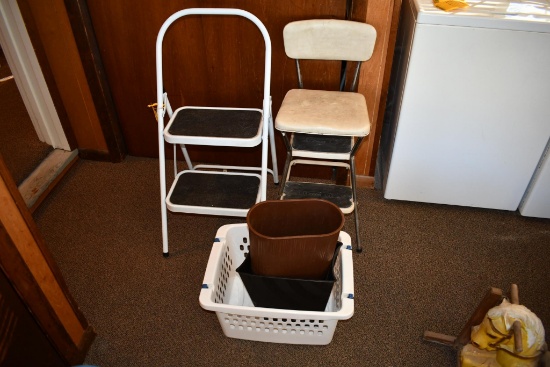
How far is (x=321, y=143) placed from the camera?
184 centimetres

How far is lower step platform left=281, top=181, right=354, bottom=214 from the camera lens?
6.07 ft

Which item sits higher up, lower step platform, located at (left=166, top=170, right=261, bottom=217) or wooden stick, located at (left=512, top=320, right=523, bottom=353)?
wooden stick, located at (left=512, top=320, right=523, bottom=353)

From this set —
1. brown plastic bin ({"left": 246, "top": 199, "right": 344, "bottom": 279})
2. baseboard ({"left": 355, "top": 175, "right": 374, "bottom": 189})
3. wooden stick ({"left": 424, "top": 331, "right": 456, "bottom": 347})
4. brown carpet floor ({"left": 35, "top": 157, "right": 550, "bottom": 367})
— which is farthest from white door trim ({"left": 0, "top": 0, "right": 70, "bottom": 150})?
wooden stick ({"left": 424, "top": 331, "right": 456, "bottom": 347})

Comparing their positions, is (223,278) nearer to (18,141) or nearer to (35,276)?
(35,276)

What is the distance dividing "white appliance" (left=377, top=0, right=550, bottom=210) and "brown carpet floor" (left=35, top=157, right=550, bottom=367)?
0.18 meters

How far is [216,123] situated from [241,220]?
57 centimetres

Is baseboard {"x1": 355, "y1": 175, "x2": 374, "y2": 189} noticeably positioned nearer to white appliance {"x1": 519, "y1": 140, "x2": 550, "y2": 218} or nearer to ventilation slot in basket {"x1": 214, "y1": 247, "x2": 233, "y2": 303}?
white appliance {"x1": 519, "y1": 140, "x2": 550, "y2": 218}

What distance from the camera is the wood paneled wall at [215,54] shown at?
1829 millimetres

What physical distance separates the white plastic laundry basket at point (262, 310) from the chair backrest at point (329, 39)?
73 cm

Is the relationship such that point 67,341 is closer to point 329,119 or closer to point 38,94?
point 329,119

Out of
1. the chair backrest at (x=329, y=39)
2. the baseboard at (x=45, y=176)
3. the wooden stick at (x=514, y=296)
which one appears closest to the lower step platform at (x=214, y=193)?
the chair backrest at (x=329, y=39)

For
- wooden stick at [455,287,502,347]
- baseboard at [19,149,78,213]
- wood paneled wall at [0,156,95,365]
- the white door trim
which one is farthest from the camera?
baseboard at [19,149,78,213]

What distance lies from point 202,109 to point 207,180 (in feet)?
0.97

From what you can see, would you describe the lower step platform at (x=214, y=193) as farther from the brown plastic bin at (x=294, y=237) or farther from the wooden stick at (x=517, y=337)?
the wooden stick at (x=517, y=337)
